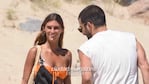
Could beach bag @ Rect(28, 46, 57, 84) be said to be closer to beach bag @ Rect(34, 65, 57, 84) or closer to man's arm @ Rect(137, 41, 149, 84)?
beach bag @ Rect(34, 65, 57, 84)

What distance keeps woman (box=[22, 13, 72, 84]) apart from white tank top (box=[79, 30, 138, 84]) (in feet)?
2.15

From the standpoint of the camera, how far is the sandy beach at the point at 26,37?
290 inches

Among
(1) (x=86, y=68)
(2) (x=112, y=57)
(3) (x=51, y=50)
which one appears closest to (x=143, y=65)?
(2) (x=112, y=57)

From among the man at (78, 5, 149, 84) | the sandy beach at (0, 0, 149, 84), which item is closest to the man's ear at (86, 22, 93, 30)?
Result: the man at (78, 5, 149, 84)

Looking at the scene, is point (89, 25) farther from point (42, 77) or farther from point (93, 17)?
point (42, 77)

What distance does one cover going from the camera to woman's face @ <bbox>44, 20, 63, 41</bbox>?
347cm

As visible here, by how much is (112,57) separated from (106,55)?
0.14ft

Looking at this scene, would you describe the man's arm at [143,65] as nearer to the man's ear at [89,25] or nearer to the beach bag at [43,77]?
the man's ear at [89,25]

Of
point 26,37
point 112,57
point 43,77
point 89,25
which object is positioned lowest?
point 43,77

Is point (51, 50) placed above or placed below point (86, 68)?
above

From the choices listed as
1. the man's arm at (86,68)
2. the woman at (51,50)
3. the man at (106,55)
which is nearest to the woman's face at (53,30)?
the woman at (51,50)

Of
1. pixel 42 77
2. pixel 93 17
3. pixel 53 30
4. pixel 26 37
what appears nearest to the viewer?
pixel 93 17

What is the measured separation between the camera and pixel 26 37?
8.48 m

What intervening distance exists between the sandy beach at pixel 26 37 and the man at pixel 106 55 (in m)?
3.67
